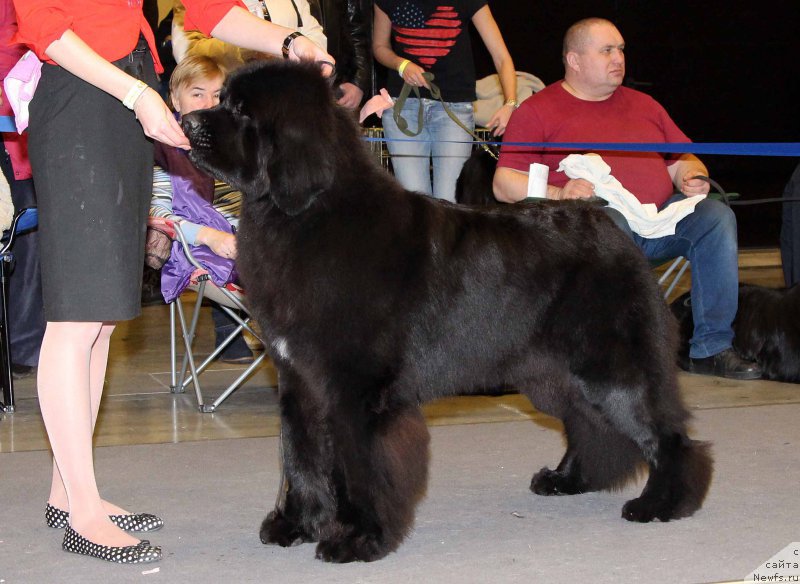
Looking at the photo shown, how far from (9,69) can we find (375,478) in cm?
304

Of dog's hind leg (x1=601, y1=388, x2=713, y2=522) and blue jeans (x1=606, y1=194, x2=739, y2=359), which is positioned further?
blue jeans (x1=606, y1=194, x2=739, y2=359)

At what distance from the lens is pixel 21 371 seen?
5.57 metres

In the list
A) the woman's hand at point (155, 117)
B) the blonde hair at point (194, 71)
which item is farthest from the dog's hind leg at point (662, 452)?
the blonde hair at point (194, 71)

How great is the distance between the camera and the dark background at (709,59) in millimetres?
11234

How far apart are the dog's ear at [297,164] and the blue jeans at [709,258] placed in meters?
2.46

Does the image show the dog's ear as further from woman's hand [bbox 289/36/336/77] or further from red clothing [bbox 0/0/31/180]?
red clothing [bbox 0/0/31/180]

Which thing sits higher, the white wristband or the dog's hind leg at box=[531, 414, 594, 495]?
the white wristband

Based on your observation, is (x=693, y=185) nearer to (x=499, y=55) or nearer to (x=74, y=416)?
(x=499, y=55)

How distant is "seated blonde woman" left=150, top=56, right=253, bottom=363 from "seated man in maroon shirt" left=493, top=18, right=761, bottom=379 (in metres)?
1.40

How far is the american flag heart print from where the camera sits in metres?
5.73

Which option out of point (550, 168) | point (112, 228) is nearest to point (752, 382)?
point (550, 168)

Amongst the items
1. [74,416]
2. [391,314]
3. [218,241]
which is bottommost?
[74,416]

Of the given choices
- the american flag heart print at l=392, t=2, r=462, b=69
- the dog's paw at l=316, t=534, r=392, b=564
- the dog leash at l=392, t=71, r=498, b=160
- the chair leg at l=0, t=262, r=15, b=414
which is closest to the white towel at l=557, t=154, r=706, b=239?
the dog leash at l=392, t=71, r=498, b=160

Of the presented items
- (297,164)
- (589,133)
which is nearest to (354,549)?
(297,164)
